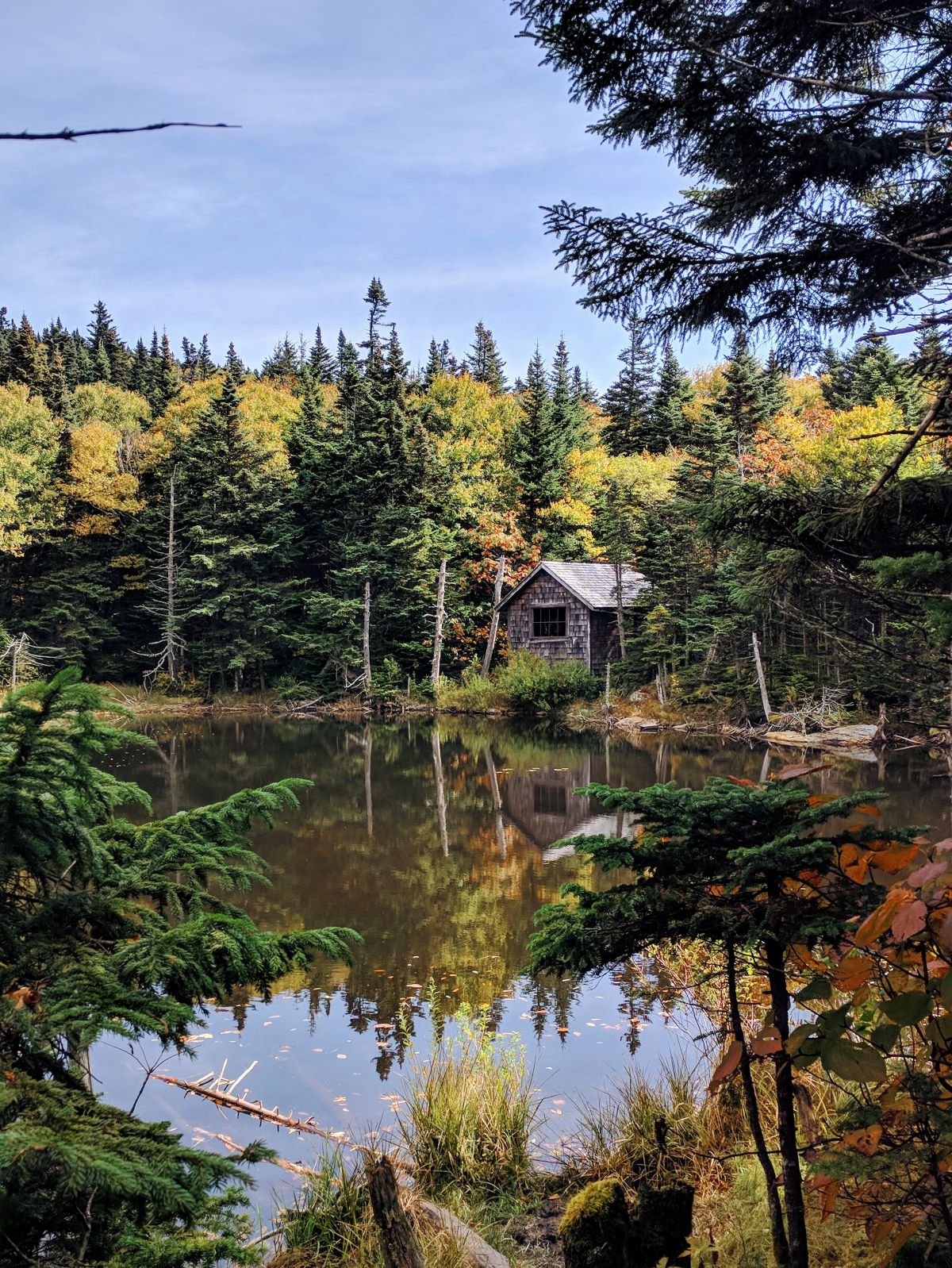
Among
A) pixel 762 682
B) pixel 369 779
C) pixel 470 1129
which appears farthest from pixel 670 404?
pixel 470 1129

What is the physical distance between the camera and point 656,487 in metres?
33.7

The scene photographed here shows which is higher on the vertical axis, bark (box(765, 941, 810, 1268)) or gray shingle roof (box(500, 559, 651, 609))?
gray shingle roof (box(500, 559, 651, 609))

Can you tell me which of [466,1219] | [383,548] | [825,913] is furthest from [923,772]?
[383,548]

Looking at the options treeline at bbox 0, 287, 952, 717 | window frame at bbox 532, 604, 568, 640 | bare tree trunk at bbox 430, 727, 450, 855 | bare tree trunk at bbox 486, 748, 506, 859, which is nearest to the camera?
bare tree trunk at bbox 486, 748, 506, 859

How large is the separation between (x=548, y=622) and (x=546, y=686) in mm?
4194

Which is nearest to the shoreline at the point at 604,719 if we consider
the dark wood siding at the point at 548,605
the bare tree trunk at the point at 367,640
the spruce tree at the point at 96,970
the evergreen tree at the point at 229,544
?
the bare tree trunk at the point at 367,640

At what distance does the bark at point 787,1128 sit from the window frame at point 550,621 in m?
29.7

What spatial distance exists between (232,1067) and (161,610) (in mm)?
30477

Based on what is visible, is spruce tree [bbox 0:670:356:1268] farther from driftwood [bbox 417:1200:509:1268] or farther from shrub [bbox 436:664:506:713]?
shrub [bbox 436:664:506:713]

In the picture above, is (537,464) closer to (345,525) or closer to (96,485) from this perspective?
(345,525)

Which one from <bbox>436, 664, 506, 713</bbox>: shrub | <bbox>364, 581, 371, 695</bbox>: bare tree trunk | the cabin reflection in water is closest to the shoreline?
<bbox>436, 664, 506, 713</bbox>: shrub

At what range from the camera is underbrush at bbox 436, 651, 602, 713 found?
97.2 feet

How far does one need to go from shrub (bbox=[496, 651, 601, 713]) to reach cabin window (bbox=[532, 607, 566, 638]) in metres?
2.27

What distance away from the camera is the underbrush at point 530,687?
29641 millimetres
